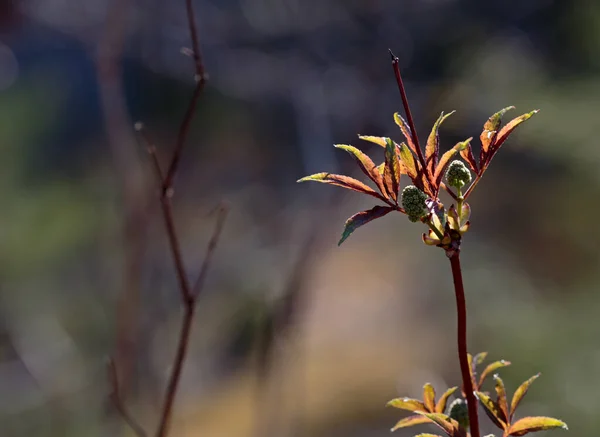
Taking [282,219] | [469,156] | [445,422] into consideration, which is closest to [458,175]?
[469,156]

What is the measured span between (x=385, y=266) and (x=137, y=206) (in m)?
2.20

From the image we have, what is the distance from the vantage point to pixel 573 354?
8.38 feet

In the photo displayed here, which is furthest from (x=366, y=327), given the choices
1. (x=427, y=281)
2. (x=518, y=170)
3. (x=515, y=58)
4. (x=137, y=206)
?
(x=515, y=58)

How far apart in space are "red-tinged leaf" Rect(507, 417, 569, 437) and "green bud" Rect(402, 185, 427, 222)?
15 cm

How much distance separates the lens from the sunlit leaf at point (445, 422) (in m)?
0.38

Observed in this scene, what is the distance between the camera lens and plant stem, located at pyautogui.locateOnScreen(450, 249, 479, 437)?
1.23 feet

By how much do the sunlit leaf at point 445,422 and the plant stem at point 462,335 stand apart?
1 centimetres

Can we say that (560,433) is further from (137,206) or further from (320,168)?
(137,206)

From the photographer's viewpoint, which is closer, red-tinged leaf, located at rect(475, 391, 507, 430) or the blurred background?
red-tinged leaf, located at rect(475, 391, 507, 430)

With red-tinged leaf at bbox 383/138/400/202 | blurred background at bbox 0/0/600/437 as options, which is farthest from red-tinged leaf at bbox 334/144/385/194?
blurred background at bbox 0/0/600/437

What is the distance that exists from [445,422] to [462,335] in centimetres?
6

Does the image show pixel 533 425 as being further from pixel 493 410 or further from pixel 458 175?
pixel 458 175

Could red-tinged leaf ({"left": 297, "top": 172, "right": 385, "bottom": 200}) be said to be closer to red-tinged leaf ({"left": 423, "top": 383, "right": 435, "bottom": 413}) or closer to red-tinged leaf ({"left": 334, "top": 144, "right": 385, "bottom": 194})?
red-tinged leaf ({"left": 334, "top": 144, "right": 385, "bottom": 194})

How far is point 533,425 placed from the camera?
1.35ft
